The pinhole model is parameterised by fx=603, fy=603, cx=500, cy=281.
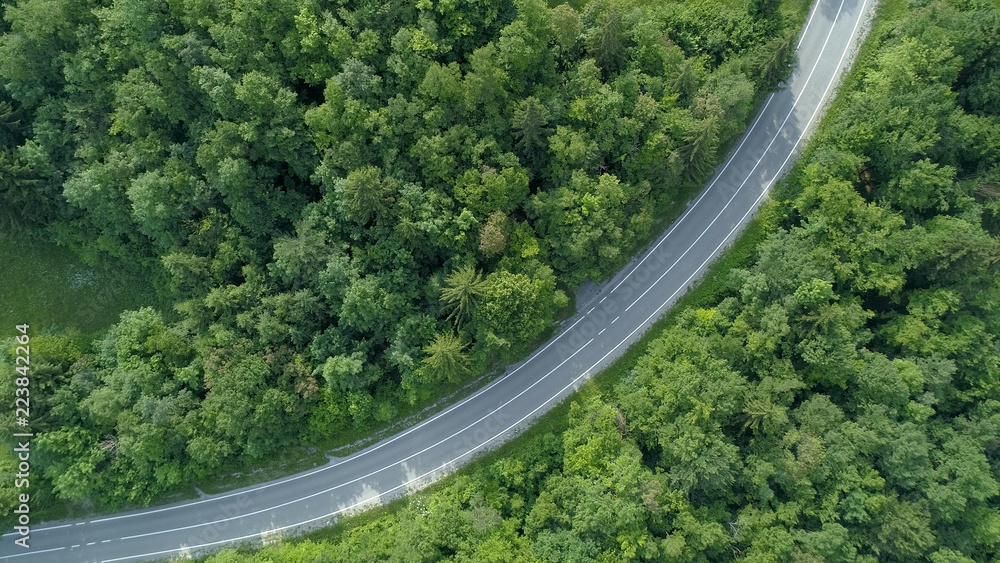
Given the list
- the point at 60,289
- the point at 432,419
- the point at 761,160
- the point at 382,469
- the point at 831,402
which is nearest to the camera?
the point at 831,402

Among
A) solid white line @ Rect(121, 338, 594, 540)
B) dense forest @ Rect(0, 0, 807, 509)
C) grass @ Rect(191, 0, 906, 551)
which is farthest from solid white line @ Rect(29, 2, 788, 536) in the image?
grass @ Rect(191, 0, 906, 551)

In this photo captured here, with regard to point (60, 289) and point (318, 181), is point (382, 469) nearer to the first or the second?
point (318, 181)

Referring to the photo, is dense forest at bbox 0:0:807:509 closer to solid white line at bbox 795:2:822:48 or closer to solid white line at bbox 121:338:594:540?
solid white line at bbox 121:338:594:540

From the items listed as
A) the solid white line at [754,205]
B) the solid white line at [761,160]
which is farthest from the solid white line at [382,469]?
A: the solid white line at [761,160]

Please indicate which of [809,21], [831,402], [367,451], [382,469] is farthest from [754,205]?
[367,451]

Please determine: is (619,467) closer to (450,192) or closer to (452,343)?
(452,343)

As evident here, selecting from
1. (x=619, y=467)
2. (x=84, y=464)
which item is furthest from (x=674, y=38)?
(x=84, y=464)
